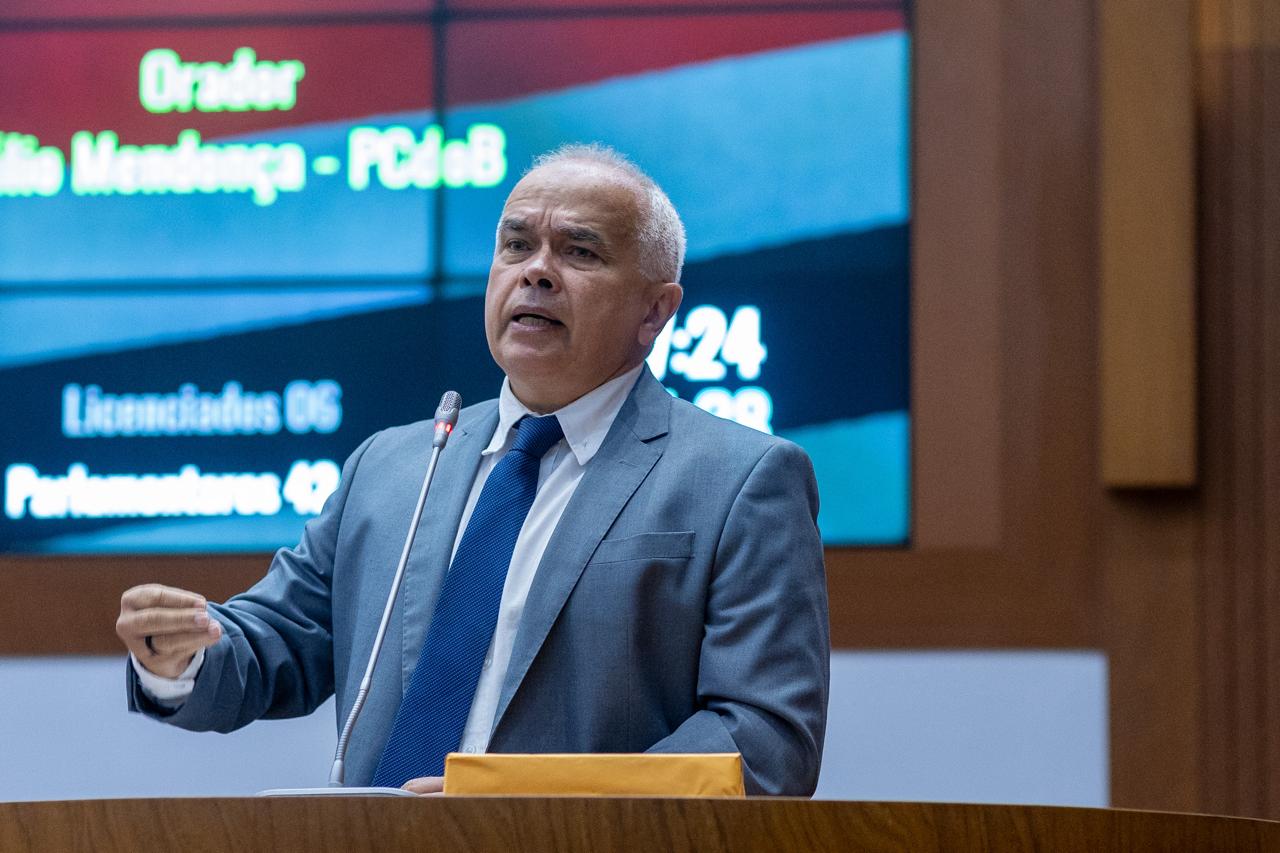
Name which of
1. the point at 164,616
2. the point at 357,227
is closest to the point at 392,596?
the point at 164,616

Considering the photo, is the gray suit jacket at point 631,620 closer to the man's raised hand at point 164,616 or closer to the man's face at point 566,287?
the man's face at point 566,287

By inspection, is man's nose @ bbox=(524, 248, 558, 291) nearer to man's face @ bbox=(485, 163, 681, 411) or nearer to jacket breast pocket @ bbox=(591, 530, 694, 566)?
man's face @ bbox=(485, 163, 681, 411)

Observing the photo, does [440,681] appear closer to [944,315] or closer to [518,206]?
[518,206]

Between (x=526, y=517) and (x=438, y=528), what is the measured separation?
0.43 ft

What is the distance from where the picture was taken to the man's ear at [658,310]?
2.47 metres

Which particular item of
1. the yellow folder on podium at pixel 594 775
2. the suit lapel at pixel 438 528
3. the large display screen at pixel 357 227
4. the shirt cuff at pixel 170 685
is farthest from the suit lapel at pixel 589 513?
the large display screen at pixel 357 227

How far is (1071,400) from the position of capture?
3.51 meters

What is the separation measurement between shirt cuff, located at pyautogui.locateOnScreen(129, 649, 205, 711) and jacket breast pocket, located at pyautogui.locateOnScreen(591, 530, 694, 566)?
528 mm

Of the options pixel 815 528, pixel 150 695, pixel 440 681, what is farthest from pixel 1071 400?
pixel 150 695

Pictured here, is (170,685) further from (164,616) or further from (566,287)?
(566,287)

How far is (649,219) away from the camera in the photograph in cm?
246

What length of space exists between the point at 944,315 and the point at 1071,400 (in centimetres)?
32

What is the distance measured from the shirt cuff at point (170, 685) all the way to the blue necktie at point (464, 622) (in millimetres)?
269

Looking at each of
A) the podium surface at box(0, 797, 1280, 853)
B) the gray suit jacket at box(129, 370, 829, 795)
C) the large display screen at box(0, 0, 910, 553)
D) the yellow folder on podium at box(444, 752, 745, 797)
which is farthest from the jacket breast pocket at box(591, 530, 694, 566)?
the large display screen at box(0, 0, 910, 553)
